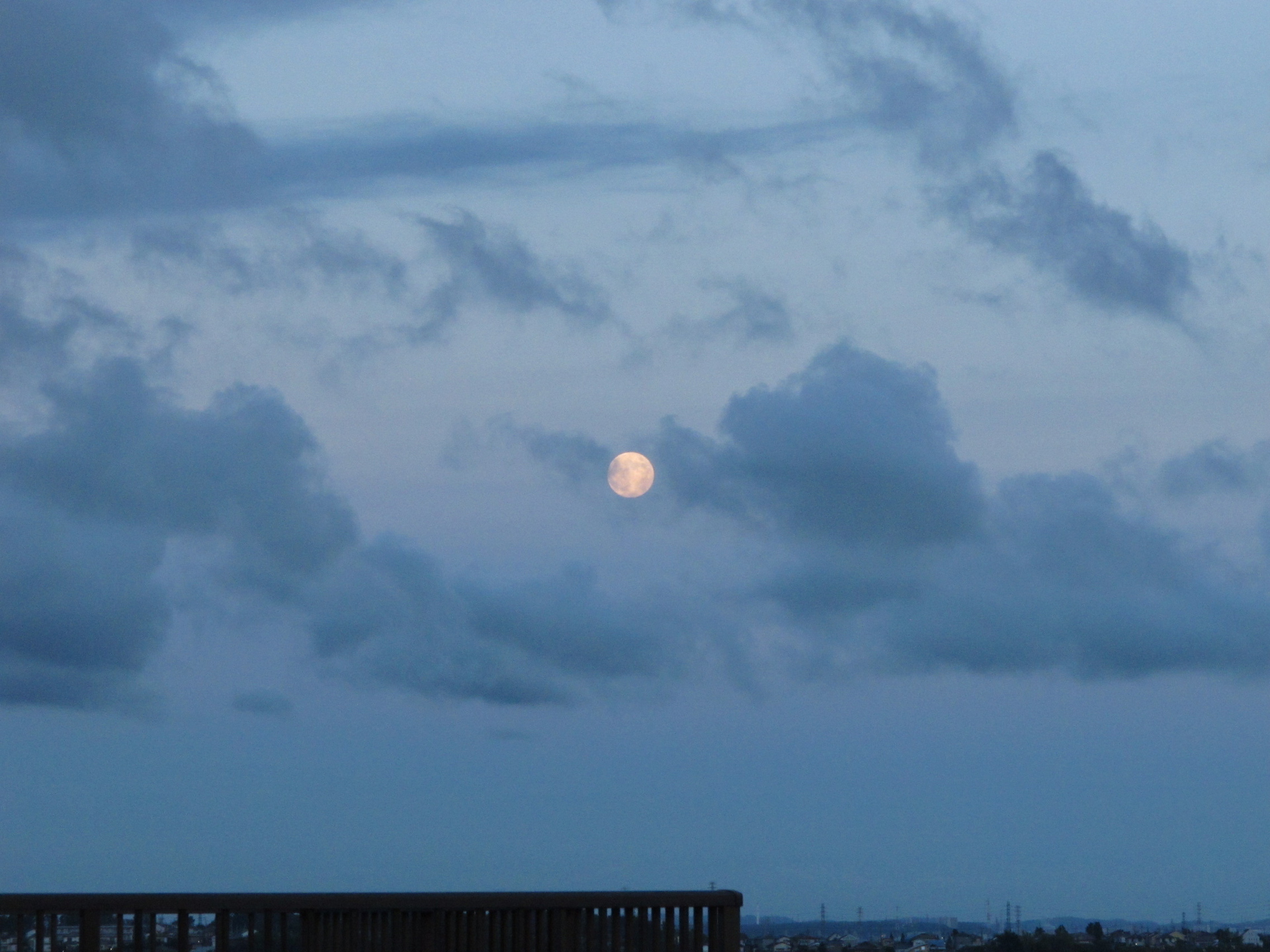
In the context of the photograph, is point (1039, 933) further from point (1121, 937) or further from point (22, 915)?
point (22, 915)

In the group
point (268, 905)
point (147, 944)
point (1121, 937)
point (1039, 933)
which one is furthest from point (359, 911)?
point (1121, 937)

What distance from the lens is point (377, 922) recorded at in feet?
45.2

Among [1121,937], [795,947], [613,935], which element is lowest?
[1121,937]

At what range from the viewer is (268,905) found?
43.0 ft

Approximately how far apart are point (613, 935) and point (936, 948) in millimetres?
40107

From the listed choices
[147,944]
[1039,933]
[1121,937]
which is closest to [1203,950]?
[1039,933]

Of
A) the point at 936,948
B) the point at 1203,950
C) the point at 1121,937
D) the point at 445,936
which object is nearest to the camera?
the point at 445,936

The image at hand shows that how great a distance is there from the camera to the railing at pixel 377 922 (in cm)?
1217

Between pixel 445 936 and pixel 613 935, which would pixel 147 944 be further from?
pixel 613 935

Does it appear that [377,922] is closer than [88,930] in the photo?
No

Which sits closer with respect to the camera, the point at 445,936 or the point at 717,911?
the point at 445,936

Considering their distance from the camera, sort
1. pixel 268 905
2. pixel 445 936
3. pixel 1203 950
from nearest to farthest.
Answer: pixel 268 905, pixel 445 936, pixel 1203 950

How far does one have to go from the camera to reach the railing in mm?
12172

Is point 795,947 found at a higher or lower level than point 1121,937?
higher
